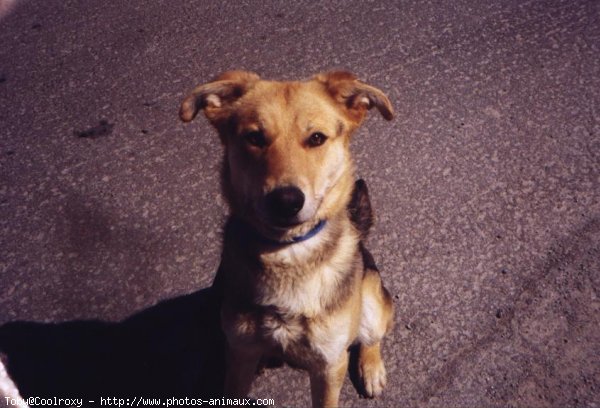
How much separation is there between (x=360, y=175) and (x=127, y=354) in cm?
217

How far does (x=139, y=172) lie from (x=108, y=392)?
1.75 meters

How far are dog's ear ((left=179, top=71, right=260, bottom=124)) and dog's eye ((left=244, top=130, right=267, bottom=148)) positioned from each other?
0.26 m

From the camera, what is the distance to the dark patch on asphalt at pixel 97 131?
404cm

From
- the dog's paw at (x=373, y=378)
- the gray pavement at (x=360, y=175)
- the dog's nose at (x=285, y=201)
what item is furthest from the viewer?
the gray pavement at (x=360, y=175)

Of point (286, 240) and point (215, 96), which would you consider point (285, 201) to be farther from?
point (215, 96)

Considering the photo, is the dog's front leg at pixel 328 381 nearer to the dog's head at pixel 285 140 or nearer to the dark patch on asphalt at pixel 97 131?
the dog's head at pixel 285 140

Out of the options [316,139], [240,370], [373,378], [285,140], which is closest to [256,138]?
[285,140]

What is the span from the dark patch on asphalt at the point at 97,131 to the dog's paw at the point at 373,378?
9.67ft

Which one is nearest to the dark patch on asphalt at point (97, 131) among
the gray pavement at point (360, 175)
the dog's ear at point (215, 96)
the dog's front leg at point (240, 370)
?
the gray pavement at point (360, 175)

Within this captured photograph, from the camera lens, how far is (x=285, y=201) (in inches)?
79.0

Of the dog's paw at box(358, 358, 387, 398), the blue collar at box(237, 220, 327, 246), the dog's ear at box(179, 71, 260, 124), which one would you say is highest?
the dog's ear at box(179, 71, 260, 124)

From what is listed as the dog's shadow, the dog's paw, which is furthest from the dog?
the dog's shadow

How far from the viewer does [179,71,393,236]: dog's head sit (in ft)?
6.82

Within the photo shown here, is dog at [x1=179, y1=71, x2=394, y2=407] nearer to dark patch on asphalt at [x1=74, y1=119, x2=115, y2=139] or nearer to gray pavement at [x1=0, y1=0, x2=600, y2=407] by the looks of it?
gray pavement at [x1=0, y1=0, x2=600, y2=407]
